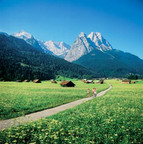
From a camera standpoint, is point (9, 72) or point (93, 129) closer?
point (93, 129)

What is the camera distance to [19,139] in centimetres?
761

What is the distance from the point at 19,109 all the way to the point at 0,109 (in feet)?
8.29

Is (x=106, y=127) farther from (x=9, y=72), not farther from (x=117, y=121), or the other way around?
(x=9, y=72)

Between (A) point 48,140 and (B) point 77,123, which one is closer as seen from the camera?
(A) point 48,140

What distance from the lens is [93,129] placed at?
9.16 m

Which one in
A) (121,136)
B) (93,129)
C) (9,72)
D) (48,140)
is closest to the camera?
(48,140)

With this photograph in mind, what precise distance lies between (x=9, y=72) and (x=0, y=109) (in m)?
Answer: 178

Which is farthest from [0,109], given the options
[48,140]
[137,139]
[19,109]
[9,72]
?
[9,72]

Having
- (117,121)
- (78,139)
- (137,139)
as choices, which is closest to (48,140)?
(78,139)

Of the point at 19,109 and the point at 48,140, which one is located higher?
the point at 48,140

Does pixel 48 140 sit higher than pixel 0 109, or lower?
higher

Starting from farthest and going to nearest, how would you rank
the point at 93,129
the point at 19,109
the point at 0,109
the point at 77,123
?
the point at 19,109
the point at 0,109
the point at 77,123
the point at 93,129

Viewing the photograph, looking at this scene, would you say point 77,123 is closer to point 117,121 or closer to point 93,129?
point 93,129

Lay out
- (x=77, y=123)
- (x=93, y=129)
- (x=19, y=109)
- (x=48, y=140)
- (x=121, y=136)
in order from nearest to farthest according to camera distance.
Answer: (x=48, y=140) < (x=121, y=136) < (x=93, y=129) < (x=77, y=123) < (x=19, y=109)
